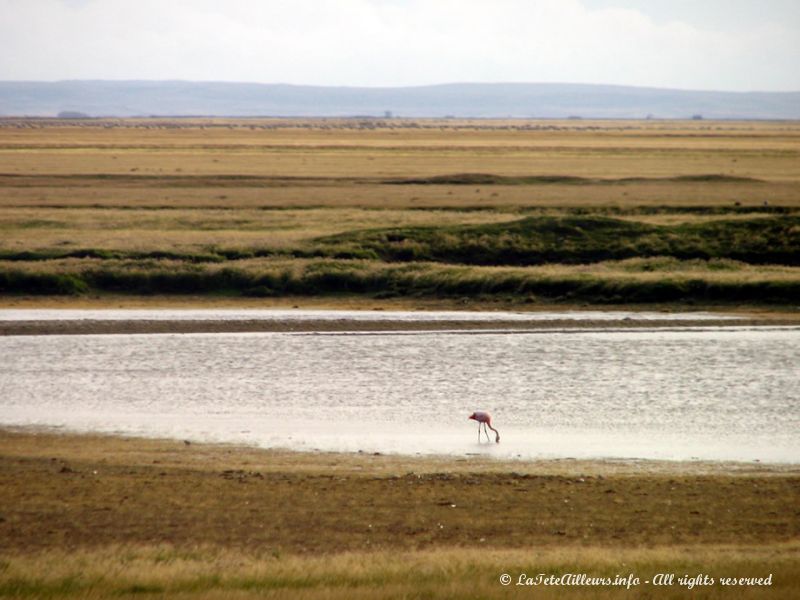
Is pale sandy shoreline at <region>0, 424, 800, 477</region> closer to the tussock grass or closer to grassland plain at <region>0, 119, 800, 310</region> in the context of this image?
the tussock grass

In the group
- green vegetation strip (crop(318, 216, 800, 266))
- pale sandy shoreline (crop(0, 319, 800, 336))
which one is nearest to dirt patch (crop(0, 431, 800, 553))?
pale sandy shoreline (crop(0, 319, 800, 336))

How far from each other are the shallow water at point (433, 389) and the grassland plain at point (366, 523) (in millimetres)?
1297

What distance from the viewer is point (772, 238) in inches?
1480

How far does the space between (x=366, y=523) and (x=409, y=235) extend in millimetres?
25851

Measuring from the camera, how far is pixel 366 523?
13234 millimetres

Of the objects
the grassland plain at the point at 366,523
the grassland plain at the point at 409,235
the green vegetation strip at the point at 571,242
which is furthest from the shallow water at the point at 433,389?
the green vegetation strip at the point at 571,242

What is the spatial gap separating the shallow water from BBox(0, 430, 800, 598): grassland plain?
1.30 m

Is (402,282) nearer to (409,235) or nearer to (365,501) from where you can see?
(409,235)

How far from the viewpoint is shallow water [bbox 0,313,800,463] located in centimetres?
1788

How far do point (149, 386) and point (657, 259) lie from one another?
18933mm

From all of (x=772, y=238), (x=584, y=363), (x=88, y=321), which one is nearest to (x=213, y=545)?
(x=584, y=363)

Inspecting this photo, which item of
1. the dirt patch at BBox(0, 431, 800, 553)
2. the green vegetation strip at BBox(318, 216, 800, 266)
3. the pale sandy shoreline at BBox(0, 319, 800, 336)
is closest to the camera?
the dirt patch at BBox(0, 431, 800, 553)

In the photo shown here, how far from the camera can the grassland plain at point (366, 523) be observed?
10797 mm

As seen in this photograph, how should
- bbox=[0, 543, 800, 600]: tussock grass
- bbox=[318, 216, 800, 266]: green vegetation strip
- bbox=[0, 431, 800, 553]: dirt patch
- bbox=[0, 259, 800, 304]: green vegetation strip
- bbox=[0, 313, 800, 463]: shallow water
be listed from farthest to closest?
bbox=[318, 216, 800, 266]: green vegetation strip
bbox=[0, 259, 800, 304]: green vegetation strip
bbox=[0, 313, 800, 463]: shallow water
bbox=[0, 431, 800, 553]: dirt patch
bbox=[0, 543, 800, 600]: tussock grass
